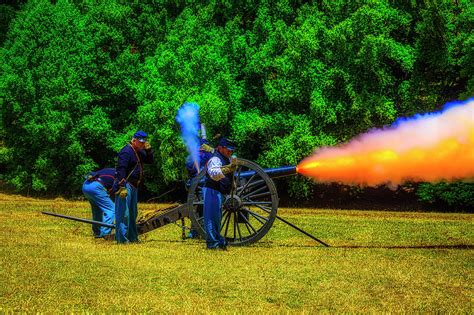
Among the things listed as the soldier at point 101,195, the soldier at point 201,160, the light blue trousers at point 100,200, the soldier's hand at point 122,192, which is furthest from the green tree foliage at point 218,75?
the soldier's hand at point 122,192

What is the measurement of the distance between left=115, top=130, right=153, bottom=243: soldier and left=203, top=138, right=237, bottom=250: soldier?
5.44ft

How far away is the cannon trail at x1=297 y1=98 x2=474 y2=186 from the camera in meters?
14.3

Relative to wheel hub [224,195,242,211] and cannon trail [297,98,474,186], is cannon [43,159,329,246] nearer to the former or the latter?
wheel hub [224,195,242,211]

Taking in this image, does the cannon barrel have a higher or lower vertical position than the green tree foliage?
lower

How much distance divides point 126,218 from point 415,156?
5.30 meters

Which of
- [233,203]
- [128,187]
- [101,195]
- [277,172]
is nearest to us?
[233,203]

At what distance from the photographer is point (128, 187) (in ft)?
48.4

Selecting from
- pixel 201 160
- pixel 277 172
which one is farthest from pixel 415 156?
pixel 201 160

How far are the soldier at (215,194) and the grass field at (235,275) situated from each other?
0.27 m

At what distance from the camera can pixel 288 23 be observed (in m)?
38.0

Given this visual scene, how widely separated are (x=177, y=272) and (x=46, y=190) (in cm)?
2940

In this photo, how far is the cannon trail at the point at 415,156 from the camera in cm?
1434

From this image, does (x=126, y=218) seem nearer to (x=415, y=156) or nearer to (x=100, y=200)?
(x=100, y=200)

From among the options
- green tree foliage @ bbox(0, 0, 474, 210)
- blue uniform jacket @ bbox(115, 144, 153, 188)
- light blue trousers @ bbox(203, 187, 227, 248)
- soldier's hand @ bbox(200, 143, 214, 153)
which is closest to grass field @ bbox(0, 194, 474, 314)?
light blue trousers @ bbox(203, 187, 227, 248)
